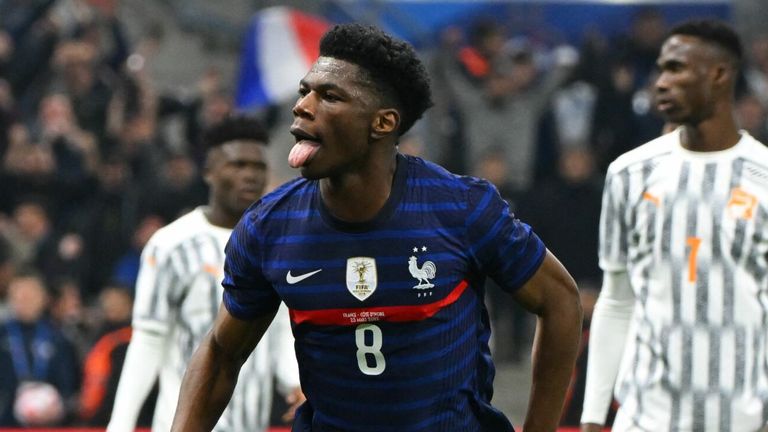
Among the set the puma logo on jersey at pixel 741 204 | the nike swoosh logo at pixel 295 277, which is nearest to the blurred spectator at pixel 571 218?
the puma logo on jersey at pixel 741 204

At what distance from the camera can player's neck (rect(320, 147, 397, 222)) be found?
15.1ft

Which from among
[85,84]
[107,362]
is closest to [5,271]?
[107,362]

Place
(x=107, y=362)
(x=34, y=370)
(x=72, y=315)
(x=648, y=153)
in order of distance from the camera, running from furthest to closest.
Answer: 1. (x=72, y=315)
2. (x=34, y=370)
3. (x=107, y=362)
4. (x=648, y=153)

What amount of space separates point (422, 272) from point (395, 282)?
0.08 m

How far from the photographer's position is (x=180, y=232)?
7242 mm

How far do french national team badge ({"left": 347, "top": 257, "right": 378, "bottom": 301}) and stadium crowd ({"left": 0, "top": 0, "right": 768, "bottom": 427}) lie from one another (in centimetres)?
731

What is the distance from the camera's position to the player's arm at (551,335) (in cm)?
467

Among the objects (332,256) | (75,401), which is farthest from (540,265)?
Answer: (75,401)

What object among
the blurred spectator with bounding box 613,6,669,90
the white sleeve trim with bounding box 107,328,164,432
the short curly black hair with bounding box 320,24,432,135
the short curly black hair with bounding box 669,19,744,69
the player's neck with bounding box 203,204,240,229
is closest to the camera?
the short curly black hair with bounding box 320,24,432,135

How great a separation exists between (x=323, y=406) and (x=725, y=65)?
100 inches

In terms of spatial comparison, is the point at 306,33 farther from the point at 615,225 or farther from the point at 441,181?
the point at 441,181

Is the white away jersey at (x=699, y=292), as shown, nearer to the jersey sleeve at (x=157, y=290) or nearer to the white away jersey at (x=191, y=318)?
the white away jersey at (x=191, y=318)

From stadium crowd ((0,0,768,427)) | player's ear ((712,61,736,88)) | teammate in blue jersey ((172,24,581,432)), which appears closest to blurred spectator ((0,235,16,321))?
stadium crowd ((0,0,768,427))

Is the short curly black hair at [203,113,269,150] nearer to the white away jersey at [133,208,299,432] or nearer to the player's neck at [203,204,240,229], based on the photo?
the player's neck at [203,204,240,229]
